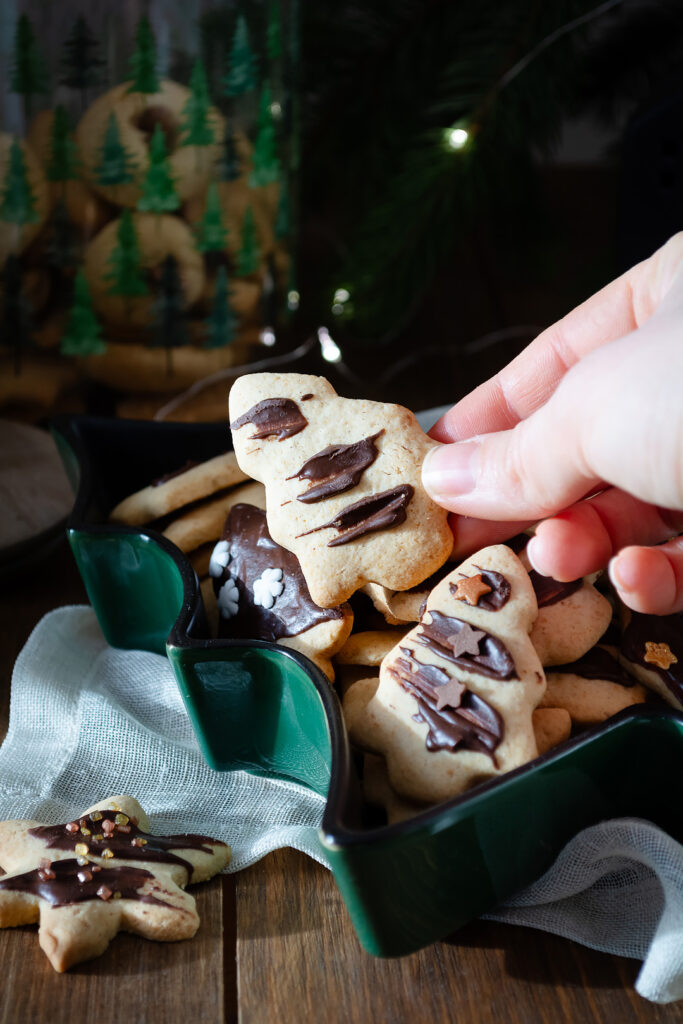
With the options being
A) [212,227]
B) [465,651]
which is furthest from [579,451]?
[212,227]

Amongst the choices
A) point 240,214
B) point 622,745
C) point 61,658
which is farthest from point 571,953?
point 240,214

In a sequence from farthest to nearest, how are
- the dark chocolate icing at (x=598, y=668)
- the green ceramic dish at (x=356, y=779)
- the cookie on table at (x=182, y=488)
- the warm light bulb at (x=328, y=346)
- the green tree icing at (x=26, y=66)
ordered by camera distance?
the warm light bulb at (x=328, y=346), the green tree icing at (x=26, y=66), the cookie on table at (x=182, y=488), the dark chocolate icing at (x=598, y=668), the green ceramic dish at (x=356, y=779)

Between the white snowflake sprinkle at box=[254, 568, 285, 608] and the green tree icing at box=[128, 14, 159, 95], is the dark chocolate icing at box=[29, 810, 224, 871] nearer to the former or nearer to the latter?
the white snowflake sprinkle at box=[254, 568, 285, 608]

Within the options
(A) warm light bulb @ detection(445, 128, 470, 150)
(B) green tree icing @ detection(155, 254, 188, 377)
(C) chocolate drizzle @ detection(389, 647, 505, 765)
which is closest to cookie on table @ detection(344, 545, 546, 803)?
(C) chocolate drizzle @ detection(389, 647, 505, 765)

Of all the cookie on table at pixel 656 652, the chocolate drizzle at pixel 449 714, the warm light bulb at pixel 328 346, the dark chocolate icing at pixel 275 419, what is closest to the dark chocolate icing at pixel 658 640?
the cookie on table at pixel 656 652

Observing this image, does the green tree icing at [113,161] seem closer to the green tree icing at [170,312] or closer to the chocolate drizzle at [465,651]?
the green tree icing at [170,312]

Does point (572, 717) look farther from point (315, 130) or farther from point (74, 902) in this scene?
point (315, 130)
